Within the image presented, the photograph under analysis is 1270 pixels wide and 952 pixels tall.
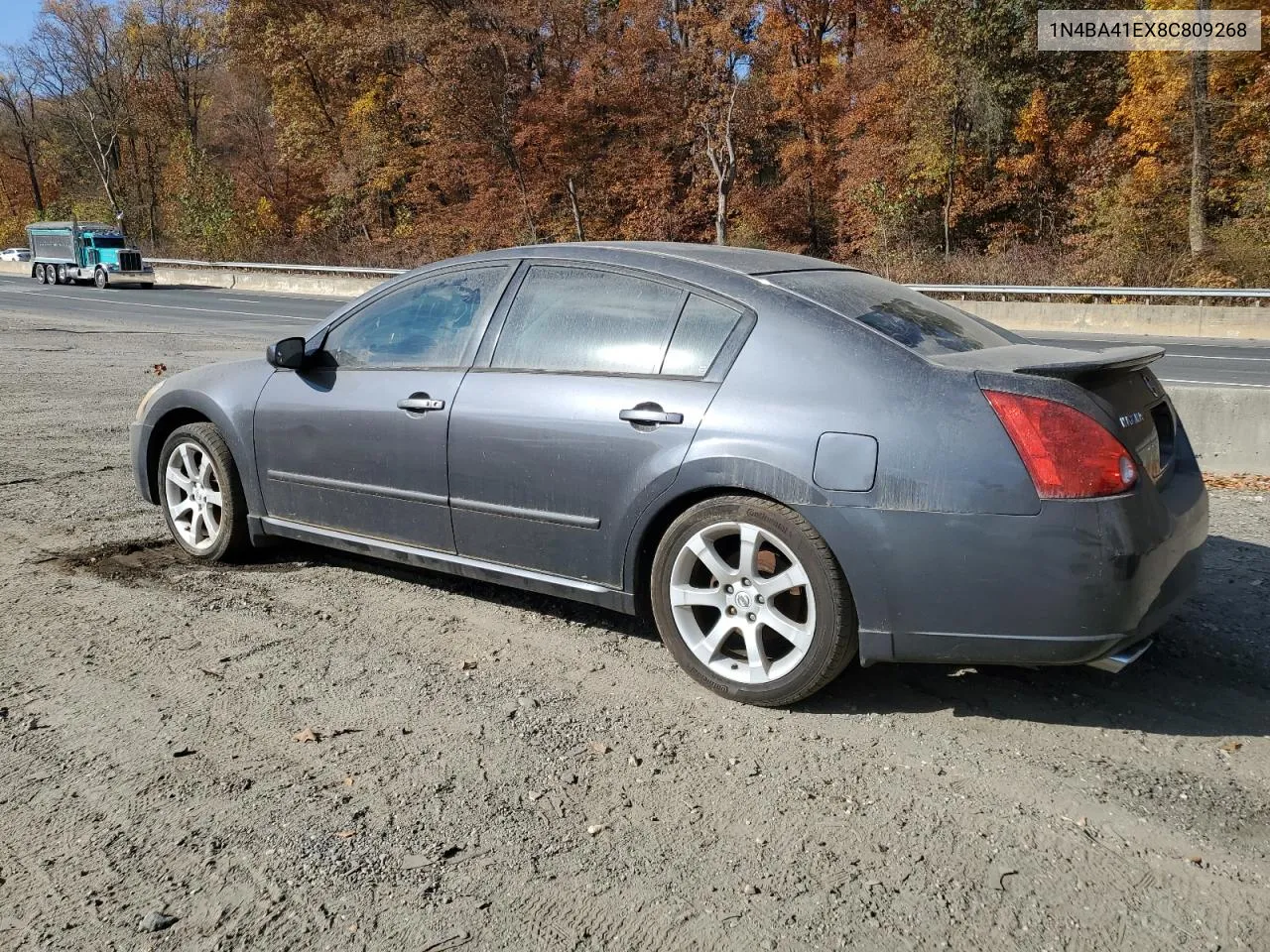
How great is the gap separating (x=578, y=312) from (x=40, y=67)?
73.9 metres

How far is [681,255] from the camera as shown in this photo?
4.26 metres

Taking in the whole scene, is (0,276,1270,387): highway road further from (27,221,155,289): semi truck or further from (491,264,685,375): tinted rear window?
(491,264,685,375): tinted rear window

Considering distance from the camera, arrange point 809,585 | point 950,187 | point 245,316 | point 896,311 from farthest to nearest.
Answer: point 950,187
point 245,316
point 896,311
point 809,585

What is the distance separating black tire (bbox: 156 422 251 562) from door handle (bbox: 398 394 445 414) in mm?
1270

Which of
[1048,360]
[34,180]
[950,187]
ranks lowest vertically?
[1048,360]

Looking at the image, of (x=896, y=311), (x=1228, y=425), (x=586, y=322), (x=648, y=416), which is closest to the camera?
(x=648, y=416)

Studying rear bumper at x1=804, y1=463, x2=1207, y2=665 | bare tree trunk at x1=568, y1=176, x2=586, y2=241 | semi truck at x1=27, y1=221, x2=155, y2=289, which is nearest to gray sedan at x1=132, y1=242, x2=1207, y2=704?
rear bumper at x1=804, y1=463, x2=1207, y2=665

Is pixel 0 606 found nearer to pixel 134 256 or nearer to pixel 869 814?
pixel 869 814

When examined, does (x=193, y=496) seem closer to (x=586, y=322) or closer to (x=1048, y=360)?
(x=586, y=322)

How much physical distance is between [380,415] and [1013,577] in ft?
8.93

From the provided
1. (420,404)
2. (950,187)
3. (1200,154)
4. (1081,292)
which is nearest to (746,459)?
(420,404)

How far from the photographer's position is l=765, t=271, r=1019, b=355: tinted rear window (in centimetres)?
377

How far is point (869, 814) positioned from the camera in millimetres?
3035

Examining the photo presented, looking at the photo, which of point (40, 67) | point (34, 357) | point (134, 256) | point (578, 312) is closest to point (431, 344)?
point (578, 312)
